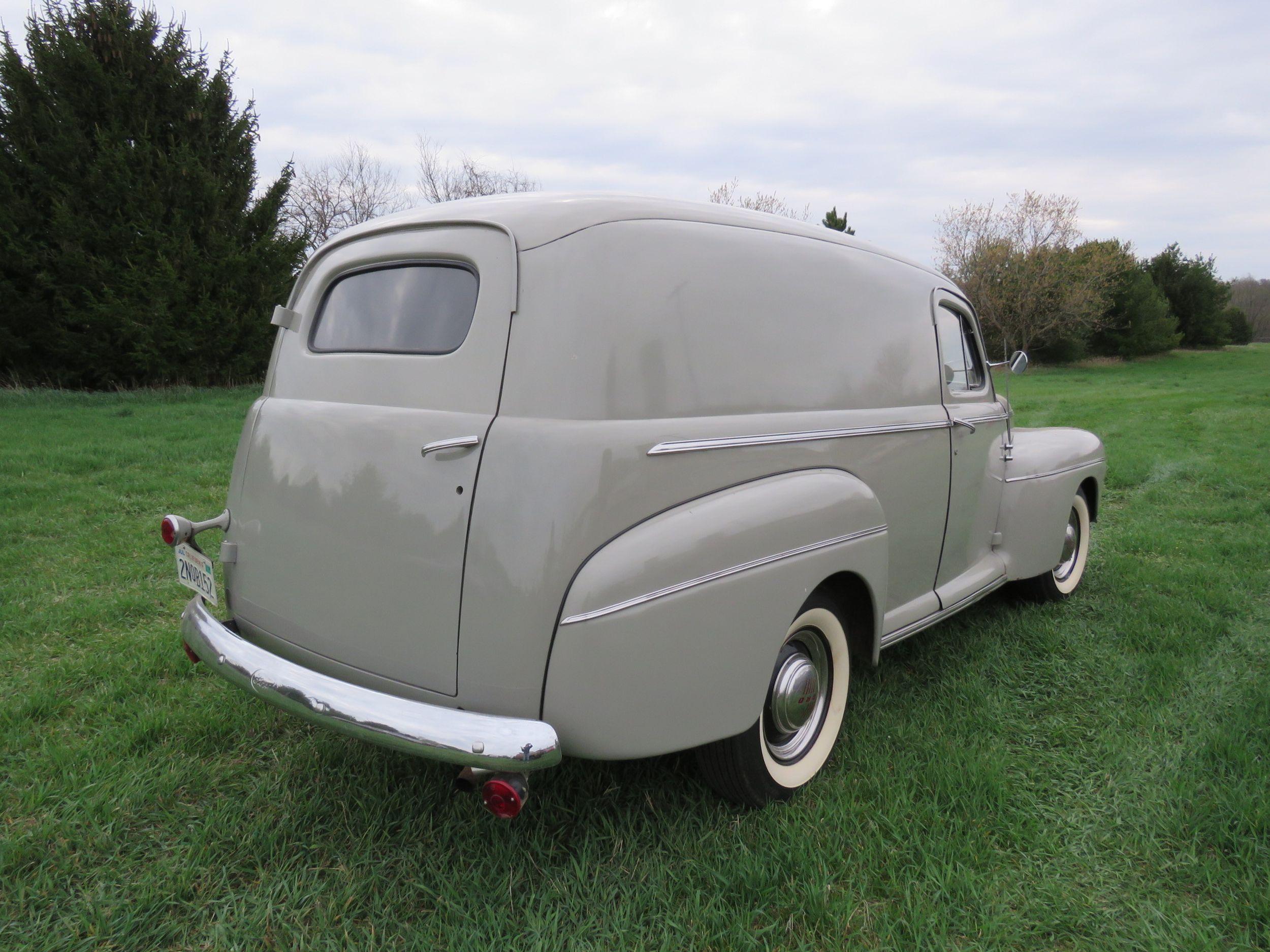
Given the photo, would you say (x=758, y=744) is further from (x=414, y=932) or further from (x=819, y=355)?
(x=819, y=355)

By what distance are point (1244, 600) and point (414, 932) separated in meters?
4.61

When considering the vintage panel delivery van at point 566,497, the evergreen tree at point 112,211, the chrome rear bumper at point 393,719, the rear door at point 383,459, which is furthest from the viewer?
the evergreen tree at point 112,211

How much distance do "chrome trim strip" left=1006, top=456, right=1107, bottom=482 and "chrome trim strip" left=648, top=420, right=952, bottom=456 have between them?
2.90ft

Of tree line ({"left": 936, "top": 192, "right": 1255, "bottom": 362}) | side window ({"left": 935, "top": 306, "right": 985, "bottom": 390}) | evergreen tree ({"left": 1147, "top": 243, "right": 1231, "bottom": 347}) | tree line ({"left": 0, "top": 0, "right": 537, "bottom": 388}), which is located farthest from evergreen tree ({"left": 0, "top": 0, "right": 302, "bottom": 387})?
evergreen tree ({"left": 1147, "top": 243, "right": 1231, "bottom": 347})

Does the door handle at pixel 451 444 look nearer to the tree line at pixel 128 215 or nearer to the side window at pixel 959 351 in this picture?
the side window at pixel 959 351

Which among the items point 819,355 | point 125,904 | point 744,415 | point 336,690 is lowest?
point 125,904

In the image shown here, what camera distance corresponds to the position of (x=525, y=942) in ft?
6.60

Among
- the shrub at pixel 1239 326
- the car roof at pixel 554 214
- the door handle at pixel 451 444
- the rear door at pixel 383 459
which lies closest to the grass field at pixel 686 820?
the rear door at pixel 383 459

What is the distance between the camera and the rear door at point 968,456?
3500mm

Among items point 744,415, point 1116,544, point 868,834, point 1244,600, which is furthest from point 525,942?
point 1116,544

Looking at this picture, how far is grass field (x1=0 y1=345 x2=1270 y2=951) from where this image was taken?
2.08 m

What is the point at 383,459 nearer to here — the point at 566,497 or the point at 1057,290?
the point at 566,497

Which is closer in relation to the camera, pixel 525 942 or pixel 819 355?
pixel 525 942

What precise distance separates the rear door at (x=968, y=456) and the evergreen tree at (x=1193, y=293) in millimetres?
35335
